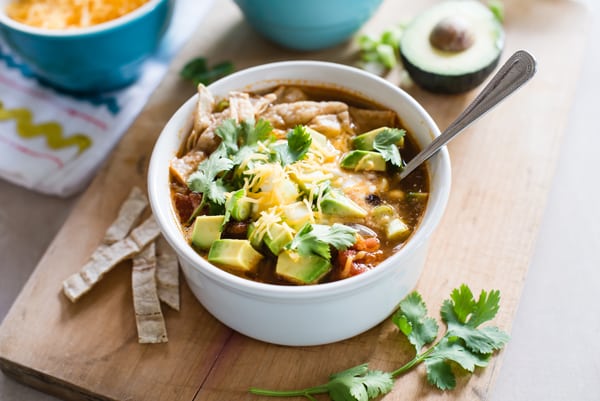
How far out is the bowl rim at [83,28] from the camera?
3500 mm

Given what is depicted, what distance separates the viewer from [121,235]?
10.3ft

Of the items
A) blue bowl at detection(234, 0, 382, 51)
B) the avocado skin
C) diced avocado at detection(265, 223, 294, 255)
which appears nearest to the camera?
diced avocado at detection(265, 223, 294, 255)

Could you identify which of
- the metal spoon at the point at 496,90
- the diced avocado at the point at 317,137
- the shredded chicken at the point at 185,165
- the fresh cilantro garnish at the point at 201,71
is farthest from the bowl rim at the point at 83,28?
the metal spoon at the point at 496,90

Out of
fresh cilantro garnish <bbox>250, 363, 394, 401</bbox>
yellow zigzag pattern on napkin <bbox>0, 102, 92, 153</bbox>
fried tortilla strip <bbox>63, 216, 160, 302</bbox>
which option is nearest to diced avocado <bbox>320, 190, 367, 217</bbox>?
fresh cilantro garnish <bbox>250, 363, 394, 401</bbox>

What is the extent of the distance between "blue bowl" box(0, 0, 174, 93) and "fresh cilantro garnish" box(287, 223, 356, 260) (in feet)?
5.39

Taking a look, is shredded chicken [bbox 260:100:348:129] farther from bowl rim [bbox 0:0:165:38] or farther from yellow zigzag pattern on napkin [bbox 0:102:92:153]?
yellow zigzag pattern on napkin [bbox 0:102:92:153]

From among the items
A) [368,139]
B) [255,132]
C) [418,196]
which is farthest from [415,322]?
[255,132]

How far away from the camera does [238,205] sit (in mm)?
2631

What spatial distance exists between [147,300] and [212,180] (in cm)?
55

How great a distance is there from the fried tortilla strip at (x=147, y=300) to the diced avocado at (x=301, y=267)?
0.61m

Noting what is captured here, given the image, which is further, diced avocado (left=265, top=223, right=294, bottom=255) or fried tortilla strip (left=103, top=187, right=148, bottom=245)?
fried tortilla strip (left=103, top=187, right=148, bottom=245)

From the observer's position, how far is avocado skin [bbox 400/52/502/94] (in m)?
3.43

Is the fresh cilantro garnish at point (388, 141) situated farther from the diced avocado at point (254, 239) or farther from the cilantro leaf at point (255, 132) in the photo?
the diced avocado at point (254, 239)

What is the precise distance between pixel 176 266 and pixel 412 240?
1.03 metres
